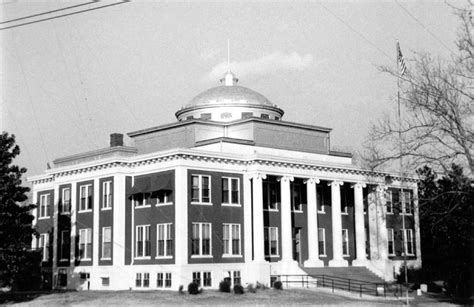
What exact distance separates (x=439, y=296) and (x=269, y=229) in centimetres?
1367

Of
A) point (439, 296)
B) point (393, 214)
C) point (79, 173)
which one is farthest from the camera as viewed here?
point (393, 214)

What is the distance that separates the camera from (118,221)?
171 ft

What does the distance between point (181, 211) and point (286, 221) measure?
8825 mm

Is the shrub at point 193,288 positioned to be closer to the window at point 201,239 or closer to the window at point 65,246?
the window at point 201,239

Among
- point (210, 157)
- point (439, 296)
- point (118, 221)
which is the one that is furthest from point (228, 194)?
point (439, 296)

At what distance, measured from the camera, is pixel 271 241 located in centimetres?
5494

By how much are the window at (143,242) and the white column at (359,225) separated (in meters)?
17.8

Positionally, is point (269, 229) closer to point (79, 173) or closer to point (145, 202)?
point (145, 202)

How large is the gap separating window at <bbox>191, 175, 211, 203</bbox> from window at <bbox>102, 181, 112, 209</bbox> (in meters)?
7.06

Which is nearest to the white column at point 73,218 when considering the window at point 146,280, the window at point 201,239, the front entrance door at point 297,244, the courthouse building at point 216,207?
the courthouse building at point 216,207

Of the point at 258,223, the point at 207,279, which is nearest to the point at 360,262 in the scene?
the point at 258,223

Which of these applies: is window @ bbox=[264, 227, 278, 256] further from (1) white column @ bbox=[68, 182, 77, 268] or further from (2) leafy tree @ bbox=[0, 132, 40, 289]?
(2) leafy tree @ bbox=[0, 132, 40, 289]

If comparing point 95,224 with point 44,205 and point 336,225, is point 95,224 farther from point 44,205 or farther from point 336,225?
point 336,225

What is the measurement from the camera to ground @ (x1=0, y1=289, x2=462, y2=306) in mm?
40906
